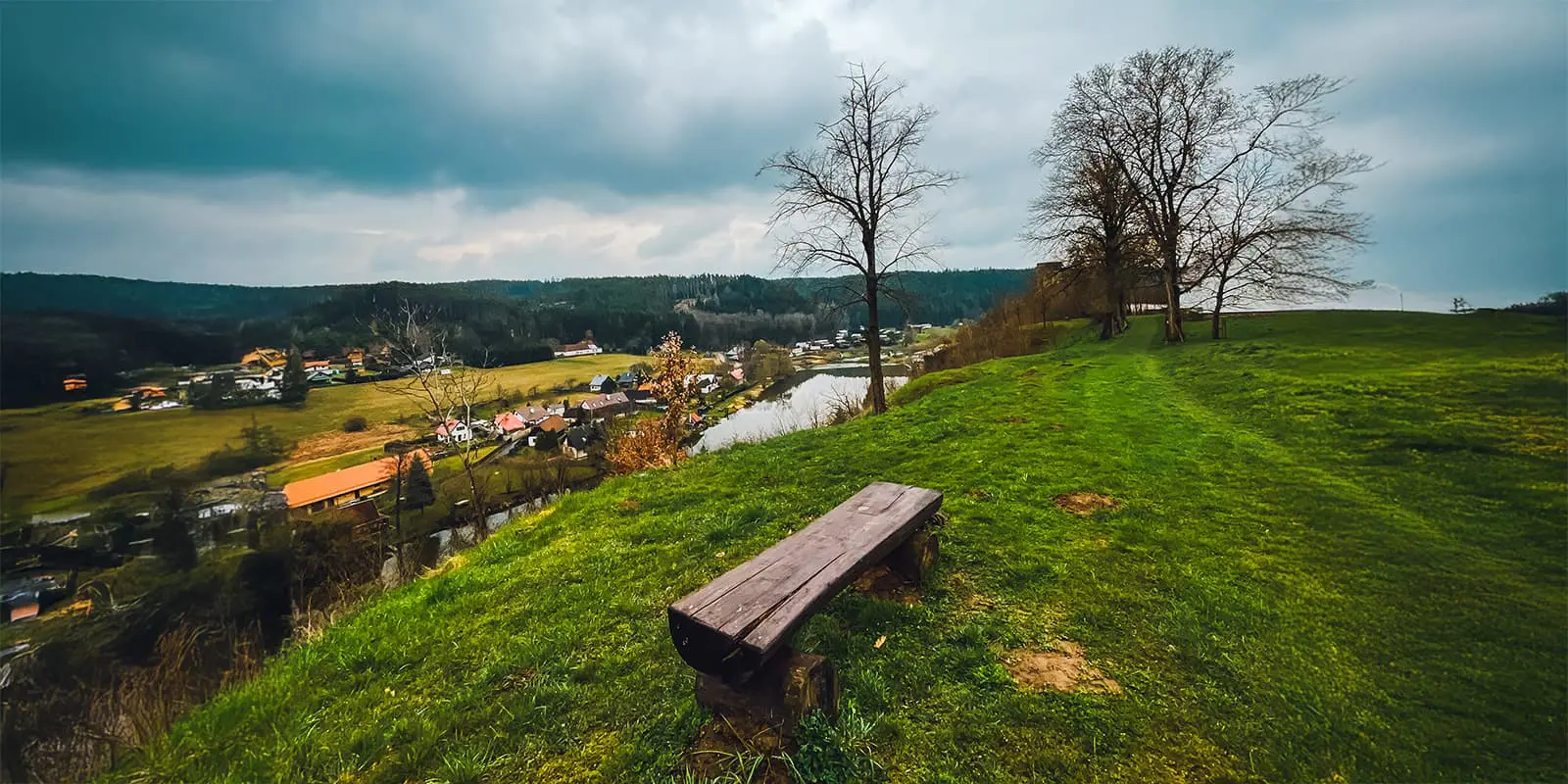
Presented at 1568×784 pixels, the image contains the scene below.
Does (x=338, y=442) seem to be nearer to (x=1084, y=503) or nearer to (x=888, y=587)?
(x=888, y=587)

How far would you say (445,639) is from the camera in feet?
12.5

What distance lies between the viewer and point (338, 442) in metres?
29.1

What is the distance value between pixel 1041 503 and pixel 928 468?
1.97 m

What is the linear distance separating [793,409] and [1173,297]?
16201mm

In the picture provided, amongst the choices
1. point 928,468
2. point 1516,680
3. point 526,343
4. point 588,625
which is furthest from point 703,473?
point 526,343

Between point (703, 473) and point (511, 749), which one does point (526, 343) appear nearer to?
point (703, 473)

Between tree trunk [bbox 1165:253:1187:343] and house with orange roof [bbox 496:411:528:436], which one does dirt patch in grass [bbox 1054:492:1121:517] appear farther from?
house with orange roof [bbox 496:411:528:436]

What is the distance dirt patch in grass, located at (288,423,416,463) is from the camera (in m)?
28.0

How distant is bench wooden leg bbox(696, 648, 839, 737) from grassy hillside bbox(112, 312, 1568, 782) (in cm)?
36

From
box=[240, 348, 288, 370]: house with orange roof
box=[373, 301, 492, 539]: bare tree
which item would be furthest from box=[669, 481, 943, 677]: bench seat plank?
box=[240, 348, 288, 370]: house with orange roof

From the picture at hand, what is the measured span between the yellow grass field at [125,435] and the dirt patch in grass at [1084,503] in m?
22.6

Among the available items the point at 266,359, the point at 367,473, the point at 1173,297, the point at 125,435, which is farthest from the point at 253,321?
the point at 1173,297

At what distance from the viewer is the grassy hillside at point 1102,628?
7.64 ft

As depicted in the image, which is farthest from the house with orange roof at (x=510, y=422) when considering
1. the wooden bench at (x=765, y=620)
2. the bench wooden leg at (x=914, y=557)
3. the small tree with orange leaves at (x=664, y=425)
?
the wooden bench at (x=765, y=620)
